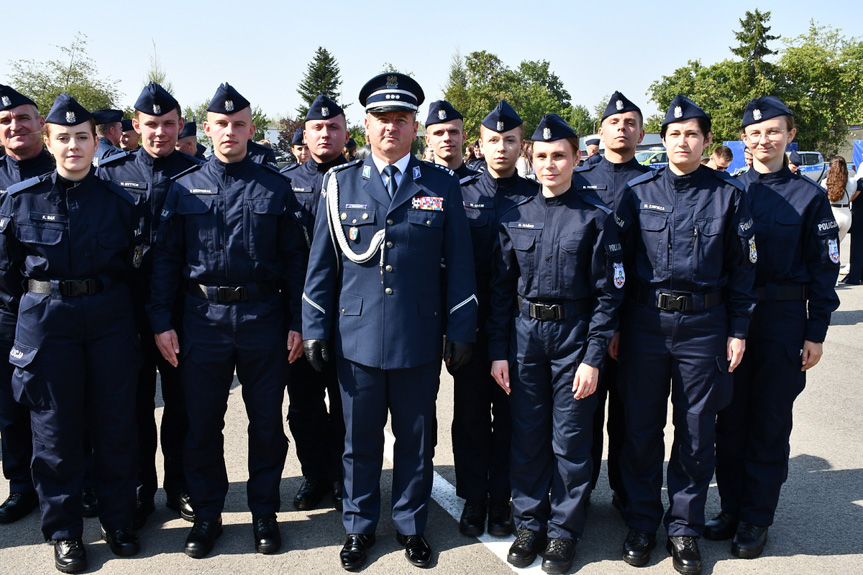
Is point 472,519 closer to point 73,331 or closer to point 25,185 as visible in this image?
point 73,331

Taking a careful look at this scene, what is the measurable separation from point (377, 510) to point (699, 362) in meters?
1.78

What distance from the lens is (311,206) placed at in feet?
14.2

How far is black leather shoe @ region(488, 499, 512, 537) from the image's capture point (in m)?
3.74

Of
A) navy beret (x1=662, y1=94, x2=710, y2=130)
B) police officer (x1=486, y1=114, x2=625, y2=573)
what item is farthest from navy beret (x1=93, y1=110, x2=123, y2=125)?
navy beret (x1=662, y1=94, x2=710, y2=130)

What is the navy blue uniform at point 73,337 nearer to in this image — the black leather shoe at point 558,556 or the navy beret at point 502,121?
the navy beret at point 502,121

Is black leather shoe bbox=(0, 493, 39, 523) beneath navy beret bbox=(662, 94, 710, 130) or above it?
beneath

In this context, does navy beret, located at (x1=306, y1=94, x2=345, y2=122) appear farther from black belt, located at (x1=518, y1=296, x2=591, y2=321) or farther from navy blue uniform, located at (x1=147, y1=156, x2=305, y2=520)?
black belt, located at (x1=518, y1=296, x2=591, y2=321)

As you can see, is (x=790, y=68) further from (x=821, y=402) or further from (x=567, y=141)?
(x=567, y=141)

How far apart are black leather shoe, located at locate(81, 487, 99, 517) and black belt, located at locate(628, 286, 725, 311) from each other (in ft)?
10.7

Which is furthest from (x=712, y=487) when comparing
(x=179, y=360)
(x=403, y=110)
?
(x=179, y=360)

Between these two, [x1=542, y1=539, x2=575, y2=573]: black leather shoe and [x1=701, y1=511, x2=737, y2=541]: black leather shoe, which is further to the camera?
[x1=701, y1=511, x2=737, y2=541]: black leather shoe

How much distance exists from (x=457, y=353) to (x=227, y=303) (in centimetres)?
120

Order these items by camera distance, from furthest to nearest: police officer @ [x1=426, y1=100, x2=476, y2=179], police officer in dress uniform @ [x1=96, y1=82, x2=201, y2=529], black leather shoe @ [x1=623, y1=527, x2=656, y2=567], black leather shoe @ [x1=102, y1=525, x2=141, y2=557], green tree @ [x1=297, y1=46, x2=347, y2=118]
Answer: green tree @ [x1=297, y1=46, x2=347, y2=118] < police officer @ [x1=426, y1=100, x2=476, y2=179] < police officer in dress uniform @ [x1=96, y1=82, x2=201, y2=529] < black leather shoe @ [x1=102, y1=525, x2=141, y2=557] < black leather shoe @ [x1=623, y1=527, x2=656, y2=567]

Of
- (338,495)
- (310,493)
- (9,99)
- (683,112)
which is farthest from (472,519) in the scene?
(9,99)
